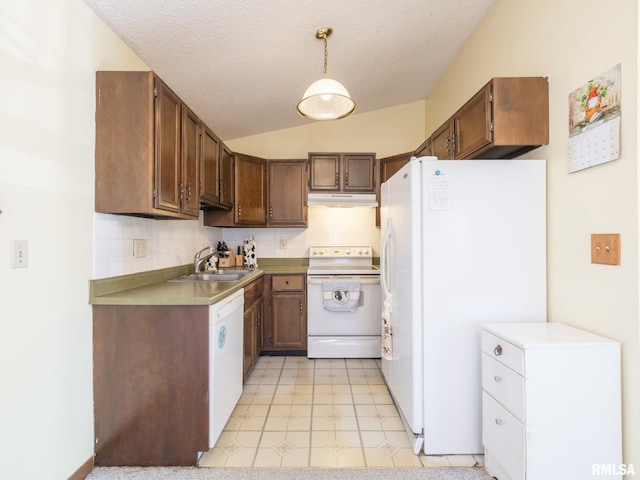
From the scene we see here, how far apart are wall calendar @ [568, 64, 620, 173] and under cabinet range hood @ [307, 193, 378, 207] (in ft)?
6.85

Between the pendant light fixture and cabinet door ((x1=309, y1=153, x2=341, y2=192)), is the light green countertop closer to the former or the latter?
the pendant light fixture

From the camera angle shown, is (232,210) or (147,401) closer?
(147,401)

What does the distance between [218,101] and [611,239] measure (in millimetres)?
2856

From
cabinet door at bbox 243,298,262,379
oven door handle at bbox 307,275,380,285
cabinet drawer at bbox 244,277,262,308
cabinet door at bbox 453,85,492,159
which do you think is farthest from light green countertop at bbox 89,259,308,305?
cabinet door at bbox 453,85,492,159

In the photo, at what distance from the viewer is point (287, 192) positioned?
3670mm

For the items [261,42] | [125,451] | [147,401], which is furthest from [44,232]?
[261,42]

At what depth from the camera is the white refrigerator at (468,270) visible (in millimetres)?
1783

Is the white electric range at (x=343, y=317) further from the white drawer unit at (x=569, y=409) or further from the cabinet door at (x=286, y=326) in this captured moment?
the white drawer unit at (x=569, y=409)

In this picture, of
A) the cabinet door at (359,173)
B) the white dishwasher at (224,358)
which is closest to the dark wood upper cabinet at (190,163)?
the white dishwasher at (224,358)

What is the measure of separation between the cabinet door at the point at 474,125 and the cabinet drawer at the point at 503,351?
40.5 inches

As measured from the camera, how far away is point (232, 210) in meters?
3.34

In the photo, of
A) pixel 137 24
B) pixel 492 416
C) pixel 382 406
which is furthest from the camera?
pixel 382 406

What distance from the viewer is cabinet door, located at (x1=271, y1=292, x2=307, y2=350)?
3.38 meters

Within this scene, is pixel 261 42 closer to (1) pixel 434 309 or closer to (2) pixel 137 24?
(2) pixel 137 24
